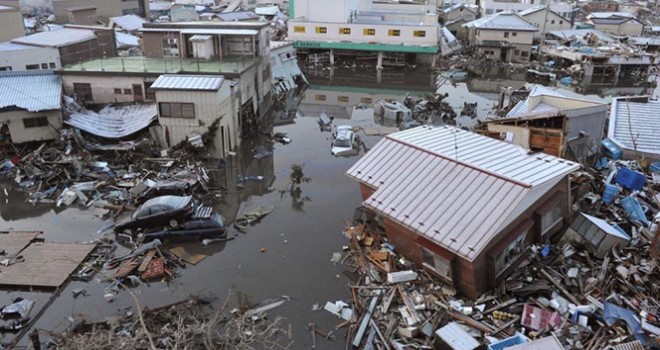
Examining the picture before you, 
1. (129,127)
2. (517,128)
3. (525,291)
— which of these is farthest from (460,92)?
(525,291)

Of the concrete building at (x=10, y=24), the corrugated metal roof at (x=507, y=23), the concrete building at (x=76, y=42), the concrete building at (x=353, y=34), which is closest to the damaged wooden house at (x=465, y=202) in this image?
the concrete building at (x=76, y=42)

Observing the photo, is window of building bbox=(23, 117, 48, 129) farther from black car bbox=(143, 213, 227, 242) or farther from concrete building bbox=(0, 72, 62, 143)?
black car bbox=(143, 213, 227, 242)

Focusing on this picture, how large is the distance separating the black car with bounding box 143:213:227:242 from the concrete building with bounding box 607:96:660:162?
18.4 meters

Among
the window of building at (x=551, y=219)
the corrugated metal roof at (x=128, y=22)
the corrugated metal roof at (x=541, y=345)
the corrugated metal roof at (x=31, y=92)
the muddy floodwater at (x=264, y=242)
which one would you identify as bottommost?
the muddy floodwater at (x=264, y=242)

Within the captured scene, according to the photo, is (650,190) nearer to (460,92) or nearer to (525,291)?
(525,291)

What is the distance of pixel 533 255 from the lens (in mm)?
15180

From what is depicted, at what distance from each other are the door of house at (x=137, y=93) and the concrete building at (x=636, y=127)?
2554 cm

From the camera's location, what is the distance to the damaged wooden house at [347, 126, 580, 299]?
13484 mm

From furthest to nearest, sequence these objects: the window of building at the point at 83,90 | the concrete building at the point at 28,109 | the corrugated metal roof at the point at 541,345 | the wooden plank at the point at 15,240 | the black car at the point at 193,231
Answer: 1. the window of building at the point at 83,90
2. the concrete building at the point at 28,109
3. the black car at the point at 193,231
4. the wooden plank at the point at 15,240
5. the corrugated metal roof at the point at 541,345

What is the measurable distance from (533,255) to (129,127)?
2056 cm

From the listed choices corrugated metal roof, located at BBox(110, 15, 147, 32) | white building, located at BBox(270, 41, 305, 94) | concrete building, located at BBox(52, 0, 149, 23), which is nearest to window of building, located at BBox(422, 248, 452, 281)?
white building, located at BBox(270, 41, 305, 94)

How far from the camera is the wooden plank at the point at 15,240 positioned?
16812 mm

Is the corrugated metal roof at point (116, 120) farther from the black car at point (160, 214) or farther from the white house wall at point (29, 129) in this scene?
the black car at point (160, 214)

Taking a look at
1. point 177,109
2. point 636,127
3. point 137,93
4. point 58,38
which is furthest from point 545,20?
point 58,38
